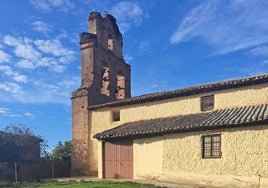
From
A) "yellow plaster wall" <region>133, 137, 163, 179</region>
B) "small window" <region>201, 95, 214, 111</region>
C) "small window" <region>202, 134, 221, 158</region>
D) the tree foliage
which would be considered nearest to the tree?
the tree foliage

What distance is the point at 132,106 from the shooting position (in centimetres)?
2541

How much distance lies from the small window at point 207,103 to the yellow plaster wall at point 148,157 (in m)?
3.79

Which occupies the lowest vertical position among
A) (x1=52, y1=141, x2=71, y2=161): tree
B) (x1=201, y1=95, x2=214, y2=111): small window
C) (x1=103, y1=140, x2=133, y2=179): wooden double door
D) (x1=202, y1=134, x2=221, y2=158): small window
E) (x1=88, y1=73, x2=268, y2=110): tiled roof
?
(x1=52, y1=141, x2=71, y2=161): tree

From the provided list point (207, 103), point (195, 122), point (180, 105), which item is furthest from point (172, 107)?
point (195, 122)

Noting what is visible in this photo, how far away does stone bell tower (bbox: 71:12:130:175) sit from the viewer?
2772 cm

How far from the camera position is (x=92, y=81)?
28609 millimetres

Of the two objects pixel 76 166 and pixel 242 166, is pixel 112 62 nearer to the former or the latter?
pixel 76 166

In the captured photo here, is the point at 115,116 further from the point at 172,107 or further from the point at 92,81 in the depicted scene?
the point at 172,107

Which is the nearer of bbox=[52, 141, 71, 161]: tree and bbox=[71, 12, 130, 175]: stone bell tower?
bbox=[71, 12, 130, 175]: stone bell tower

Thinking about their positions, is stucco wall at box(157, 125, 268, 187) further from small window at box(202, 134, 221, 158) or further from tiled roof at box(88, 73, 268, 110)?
tiled roof at box(88, 73, 268, 110)

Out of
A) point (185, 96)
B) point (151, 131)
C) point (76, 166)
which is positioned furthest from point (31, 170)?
point (185, 96)

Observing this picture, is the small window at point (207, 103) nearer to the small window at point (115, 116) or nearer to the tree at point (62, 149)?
the small window at point (115, 116)

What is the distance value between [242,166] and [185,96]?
7.05m

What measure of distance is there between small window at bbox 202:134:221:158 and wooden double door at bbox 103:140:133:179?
17.2 ft
